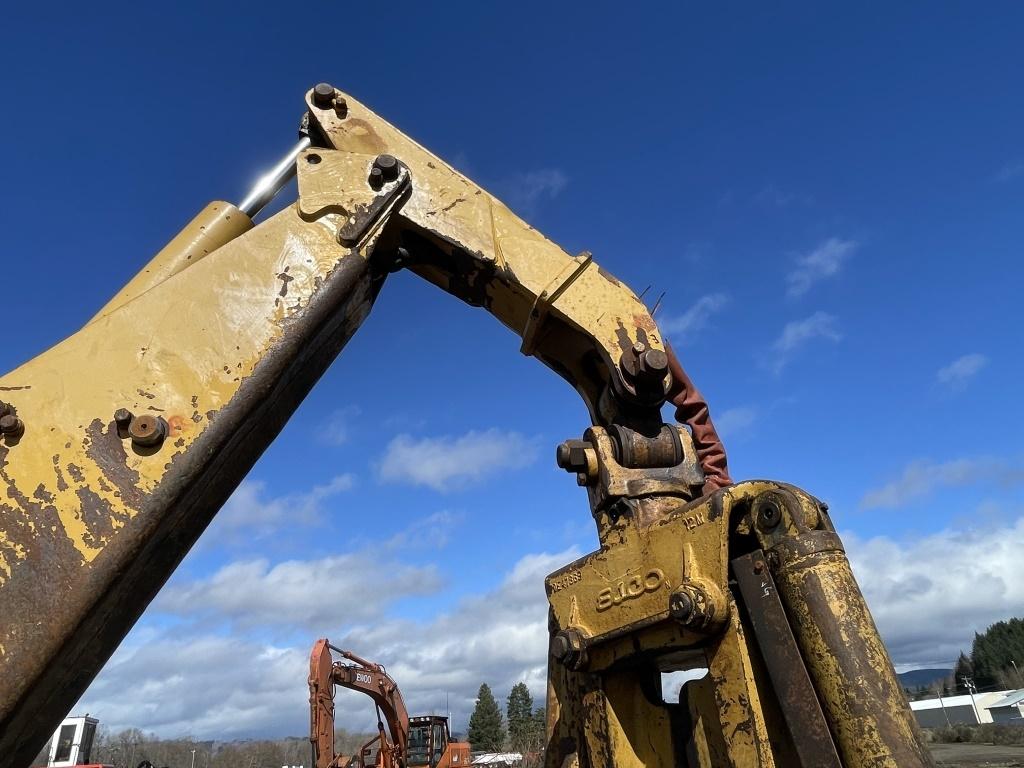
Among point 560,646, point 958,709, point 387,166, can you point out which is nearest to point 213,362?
point 387,166

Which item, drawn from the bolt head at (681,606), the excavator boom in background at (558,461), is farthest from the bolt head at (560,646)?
the bolt head at (681,606)

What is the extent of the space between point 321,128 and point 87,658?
2238mm

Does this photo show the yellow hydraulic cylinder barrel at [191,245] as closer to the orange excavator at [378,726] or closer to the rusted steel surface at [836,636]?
the rusted steel surface at [836,636]

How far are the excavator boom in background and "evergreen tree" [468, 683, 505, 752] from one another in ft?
246

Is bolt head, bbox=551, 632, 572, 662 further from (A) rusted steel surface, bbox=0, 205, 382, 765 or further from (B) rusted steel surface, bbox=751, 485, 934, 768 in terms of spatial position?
(A) rusted steel surface, bbox=0, 205, 382, 765

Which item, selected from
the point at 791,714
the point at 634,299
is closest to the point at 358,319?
the point at 634,299

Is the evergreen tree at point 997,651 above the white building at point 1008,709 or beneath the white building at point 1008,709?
above

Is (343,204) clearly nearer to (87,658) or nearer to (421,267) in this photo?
(421,267)

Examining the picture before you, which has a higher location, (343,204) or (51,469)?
(343,204)

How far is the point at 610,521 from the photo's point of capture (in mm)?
2875

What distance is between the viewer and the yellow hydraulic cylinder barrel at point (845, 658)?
2.04 meters

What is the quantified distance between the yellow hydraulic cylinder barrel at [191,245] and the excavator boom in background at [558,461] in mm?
11

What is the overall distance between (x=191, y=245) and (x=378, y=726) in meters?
20.5

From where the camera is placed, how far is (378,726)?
67.4ft
